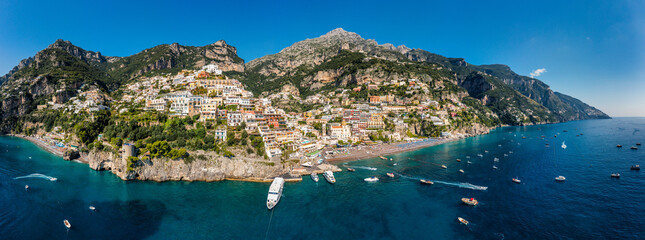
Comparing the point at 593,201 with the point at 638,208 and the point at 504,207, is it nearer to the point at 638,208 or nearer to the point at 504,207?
the point at 638,208

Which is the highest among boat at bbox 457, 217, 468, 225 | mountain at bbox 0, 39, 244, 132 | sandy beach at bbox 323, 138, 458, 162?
mountain at bbox 0, 39, 244, 132

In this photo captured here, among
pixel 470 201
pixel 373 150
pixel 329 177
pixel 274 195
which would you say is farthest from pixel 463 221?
pixel 373 150

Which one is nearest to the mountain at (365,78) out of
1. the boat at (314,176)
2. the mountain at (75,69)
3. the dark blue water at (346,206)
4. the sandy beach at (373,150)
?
the mountain at (75,69)

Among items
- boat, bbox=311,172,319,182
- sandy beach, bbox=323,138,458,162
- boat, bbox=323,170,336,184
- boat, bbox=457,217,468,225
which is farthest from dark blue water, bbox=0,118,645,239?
sandy beach, bbox=323,138,458,162

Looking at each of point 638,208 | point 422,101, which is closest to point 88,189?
point 638,208

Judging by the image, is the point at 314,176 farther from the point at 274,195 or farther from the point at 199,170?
the point at 199,170

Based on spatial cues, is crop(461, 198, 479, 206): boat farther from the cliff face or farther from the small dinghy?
the cliff face

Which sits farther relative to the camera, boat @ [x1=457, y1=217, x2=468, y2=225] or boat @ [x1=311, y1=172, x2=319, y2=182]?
boat @ [x1=311, y1=172, x2=319, y2=182]
